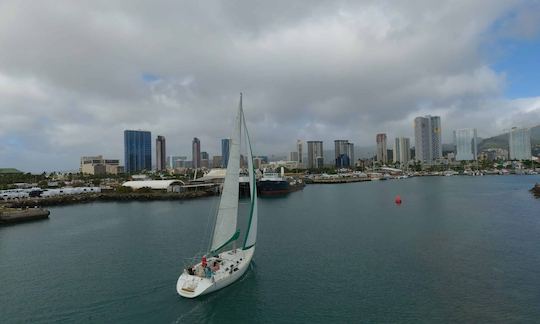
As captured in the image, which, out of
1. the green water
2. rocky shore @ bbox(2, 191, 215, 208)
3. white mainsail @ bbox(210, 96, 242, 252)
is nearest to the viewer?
the green water

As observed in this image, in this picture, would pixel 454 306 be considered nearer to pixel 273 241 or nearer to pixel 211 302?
pixel 211 302

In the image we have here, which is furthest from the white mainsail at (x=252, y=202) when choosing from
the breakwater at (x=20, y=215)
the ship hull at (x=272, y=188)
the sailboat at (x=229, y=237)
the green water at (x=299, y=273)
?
the ship hull at (x=272, y=188)

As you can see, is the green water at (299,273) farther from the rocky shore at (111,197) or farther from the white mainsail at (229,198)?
the rocky shore at (111,197)

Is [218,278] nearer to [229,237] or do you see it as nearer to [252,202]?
[229,237]

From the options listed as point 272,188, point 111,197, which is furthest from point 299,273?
point 111,197

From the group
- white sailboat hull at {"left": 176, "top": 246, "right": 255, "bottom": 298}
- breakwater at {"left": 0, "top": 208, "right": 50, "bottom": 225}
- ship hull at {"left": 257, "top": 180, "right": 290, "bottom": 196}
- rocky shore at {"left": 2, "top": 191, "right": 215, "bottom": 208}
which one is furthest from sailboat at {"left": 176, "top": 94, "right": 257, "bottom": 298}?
ship hull at {"left": 257, "top": 180, "right": 290, "bottom": 196}

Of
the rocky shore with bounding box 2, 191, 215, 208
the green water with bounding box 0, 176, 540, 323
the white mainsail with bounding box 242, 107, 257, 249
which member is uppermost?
the white mainsail with bounding box 242, 107, 257, 249

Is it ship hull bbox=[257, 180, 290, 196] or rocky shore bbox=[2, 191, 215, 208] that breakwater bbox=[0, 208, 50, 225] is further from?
ship hull bbox=[257, 180, 290, 196]

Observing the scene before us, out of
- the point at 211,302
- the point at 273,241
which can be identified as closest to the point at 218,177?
the point at 273,241
